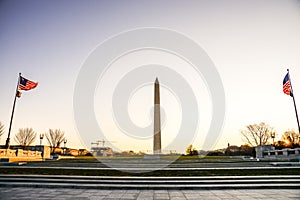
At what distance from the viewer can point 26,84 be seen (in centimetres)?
2233

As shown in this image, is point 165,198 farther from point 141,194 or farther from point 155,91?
point 155,91

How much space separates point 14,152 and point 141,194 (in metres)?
23.0

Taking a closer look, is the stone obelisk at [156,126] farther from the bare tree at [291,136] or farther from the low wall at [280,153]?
the bare tree at [291,136]

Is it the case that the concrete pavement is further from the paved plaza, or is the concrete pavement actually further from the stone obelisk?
the stone obelisk

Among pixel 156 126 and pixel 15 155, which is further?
pixel 156 126

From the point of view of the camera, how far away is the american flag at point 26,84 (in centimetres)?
2188

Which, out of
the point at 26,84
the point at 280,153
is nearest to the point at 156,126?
the point at 280,153

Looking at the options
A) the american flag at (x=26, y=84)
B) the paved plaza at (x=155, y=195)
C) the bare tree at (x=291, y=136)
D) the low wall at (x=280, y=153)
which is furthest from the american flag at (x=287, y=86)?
the bare tree at (x=291, y=136)

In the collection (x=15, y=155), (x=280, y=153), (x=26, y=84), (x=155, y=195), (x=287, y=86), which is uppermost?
(x=26, y=84)

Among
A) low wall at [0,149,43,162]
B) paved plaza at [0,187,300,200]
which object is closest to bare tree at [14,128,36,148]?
low wall at [0,149,43,162]

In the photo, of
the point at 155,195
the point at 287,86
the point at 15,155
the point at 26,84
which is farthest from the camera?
the point at 15,155

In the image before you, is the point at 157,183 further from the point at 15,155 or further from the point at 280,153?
the point at 15,155

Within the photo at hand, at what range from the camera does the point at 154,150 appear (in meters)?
28.0

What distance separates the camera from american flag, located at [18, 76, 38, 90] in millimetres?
21875
